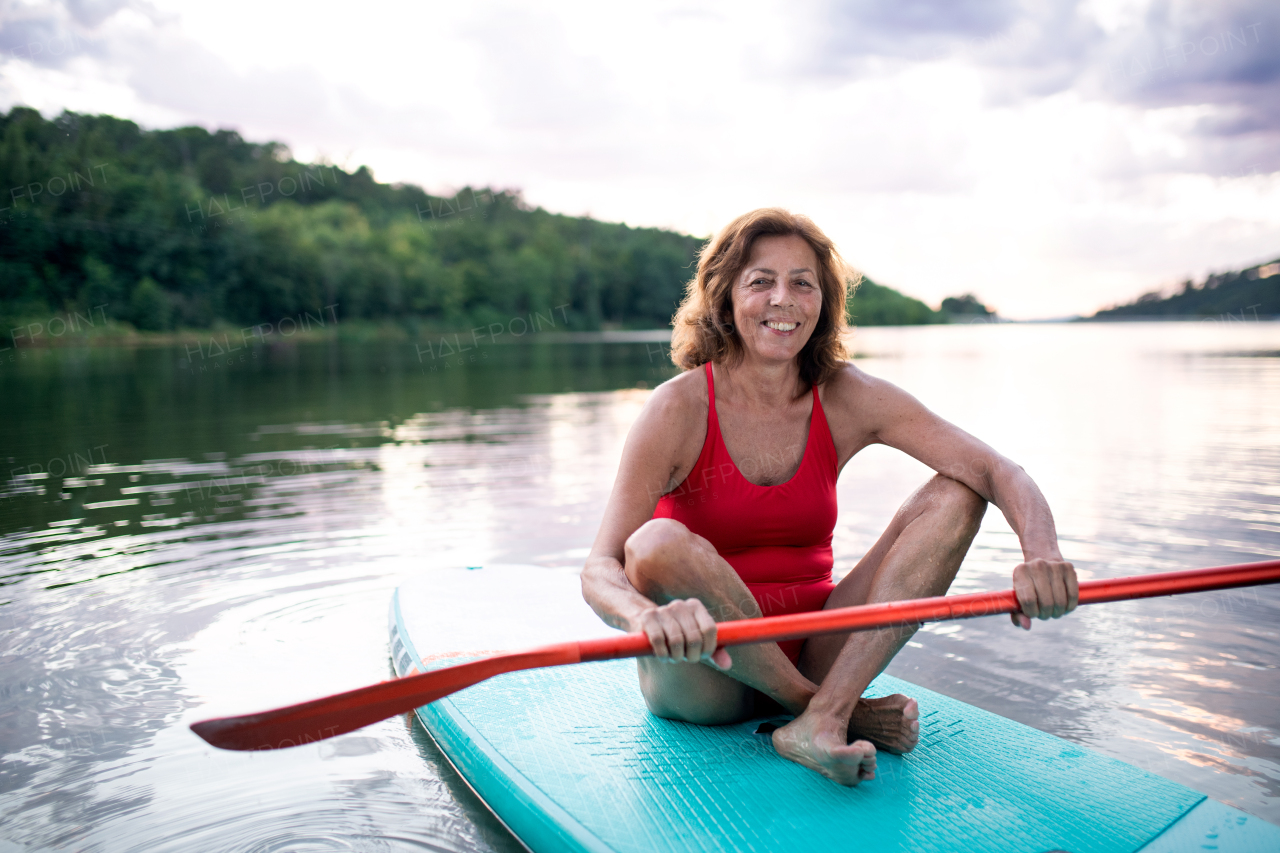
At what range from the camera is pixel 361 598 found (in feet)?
14.4

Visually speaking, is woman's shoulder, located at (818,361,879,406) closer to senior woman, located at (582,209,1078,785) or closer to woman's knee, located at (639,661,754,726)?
senior woman, located at (582,209,1078,785)

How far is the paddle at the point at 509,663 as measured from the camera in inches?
75.3

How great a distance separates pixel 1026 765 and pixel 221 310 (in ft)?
184

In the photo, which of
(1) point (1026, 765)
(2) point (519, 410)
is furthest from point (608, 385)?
(1) point (1026, 765)

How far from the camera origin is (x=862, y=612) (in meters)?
2.07

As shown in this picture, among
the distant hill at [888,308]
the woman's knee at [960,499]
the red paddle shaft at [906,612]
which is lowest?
A: the red paddle shaft at [906,612]

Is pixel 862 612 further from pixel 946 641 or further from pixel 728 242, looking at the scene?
pixel 946 641

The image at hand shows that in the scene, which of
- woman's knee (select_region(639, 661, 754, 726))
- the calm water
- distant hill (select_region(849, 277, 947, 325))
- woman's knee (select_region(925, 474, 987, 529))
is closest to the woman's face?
woman's knee (select_region(925, 474, 987, 529))

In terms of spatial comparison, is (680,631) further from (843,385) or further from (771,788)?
(843,385)

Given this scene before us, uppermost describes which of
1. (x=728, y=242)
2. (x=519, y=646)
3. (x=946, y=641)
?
(x=728, y=242)

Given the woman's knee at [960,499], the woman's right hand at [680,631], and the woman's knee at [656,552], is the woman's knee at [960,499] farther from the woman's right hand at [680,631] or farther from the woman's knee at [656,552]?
the woman's right hand at [680,631]

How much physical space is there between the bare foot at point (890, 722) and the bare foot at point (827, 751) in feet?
0.53

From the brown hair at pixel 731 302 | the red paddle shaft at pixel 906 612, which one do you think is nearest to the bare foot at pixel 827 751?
the red paddle shaft at pixel 906 612

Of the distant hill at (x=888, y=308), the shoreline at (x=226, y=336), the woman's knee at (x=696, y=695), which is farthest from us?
the distant hill at (x=888, y=308)
